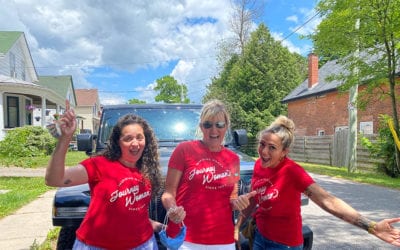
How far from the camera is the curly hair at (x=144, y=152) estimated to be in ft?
8.12

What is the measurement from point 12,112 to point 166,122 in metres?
21.4

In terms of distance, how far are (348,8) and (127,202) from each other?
12254 mm

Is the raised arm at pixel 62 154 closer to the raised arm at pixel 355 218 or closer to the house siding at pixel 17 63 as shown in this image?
the raised arm at pixel 355 218

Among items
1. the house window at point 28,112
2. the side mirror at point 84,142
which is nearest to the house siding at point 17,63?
the house window at point 28,112

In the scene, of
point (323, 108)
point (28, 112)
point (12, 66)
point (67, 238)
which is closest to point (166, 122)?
point (67, 238)

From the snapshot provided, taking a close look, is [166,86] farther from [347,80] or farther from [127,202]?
[127,202]

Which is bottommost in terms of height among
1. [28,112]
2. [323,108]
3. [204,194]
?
[204,194]

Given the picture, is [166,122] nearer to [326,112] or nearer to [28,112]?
[326,112]

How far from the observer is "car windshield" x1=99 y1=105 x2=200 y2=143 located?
15.8 ft

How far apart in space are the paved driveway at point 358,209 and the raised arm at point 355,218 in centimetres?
284

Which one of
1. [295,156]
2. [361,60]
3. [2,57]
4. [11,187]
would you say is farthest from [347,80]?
[2,57]

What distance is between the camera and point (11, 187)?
9.97 meters

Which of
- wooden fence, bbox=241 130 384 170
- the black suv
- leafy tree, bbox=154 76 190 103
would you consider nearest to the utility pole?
wooden fence, bbox=241 130 384 170

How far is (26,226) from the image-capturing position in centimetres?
591
